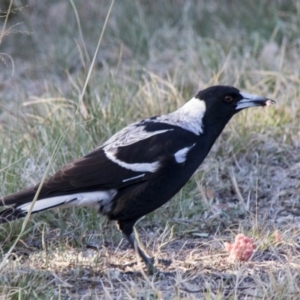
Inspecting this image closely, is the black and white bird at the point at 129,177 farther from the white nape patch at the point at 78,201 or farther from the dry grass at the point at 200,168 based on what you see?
the dry grass at the point at 200,168

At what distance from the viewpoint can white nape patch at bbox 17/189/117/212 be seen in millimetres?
3601

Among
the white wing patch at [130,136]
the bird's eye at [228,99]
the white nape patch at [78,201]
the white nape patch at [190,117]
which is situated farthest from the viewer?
the bird's eye at [228,99]

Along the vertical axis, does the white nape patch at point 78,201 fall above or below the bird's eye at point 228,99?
below

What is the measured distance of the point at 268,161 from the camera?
4.80 meters

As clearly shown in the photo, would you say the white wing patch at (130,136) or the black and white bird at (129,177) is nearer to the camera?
the black and white bird at (129,177)

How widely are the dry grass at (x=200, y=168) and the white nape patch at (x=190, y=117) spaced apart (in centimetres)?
50

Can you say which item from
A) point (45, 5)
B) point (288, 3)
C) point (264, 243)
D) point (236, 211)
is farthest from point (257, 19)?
point (264, 243)

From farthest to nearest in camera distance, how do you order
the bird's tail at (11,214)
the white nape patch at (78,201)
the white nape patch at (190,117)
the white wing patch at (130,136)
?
the white nape patch at (190,117) → the white wing patch at (130,136) → the white nape patch at (78,201) → the bird's tail at (11,214)

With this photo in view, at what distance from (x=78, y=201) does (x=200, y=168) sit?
114 centimetres

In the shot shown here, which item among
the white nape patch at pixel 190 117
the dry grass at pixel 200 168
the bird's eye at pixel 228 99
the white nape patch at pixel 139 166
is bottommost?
the dry grass at pixel 200 168

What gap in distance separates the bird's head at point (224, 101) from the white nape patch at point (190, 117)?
0.03m

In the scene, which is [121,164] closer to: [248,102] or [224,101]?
[224,101]

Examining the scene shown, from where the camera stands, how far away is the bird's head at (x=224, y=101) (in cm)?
404

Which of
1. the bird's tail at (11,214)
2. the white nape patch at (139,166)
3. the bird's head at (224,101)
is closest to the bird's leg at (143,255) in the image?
the white nape patch at (139,166)
